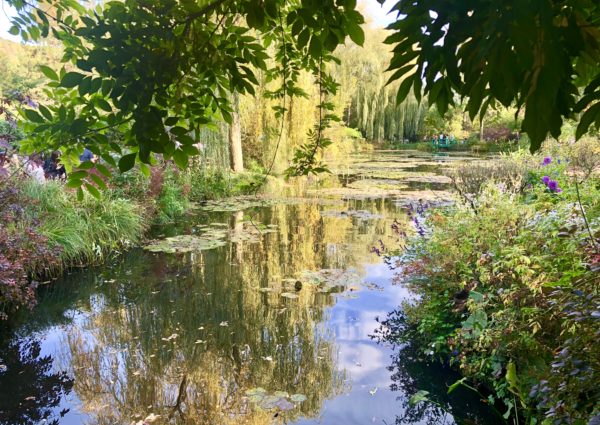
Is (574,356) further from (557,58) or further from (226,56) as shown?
(226,56)

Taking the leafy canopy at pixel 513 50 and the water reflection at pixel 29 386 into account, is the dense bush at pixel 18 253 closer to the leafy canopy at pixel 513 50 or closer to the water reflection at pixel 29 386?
the water reflection at pixel 29 386

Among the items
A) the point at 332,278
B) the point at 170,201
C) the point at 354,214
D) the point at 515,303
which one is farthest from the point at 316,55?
the point at 354,214

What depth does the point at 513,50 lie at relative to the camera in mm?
618

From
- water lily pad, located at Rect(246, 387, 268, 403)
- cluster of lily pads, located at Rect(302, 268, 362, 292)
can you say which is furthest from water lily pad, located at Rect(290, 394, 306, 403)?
cluster of lily pads, located at Rect(302, 268, 362, 292)

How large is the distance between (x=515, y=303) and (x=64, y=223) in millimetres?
5250

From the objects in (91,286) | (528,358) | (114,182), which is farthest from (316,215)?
(528,358)

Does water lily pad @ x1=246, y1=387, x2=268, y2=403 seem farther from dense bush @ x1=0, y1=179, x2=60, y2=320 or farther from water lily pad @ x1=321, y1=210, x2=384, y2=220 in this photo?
water lily pad @ x1=321, y1=210, x2=384, y2=220

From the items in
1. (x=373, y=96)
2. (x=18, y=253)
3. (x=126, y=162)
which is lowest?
(x=18, y=253)

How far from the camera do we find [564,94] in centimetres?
69

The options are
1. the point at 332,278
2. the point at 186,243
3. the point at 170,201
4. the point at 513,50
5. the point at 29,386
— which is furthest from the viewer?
the point at 170,201

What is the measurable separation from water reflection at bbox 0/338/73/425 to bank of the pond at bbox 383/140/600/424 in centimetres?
244

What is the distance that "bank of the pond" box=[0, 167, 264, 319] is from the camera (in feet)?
13.2

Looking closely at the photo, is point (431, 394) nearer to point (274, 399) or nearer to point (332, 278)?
point (274, 399)

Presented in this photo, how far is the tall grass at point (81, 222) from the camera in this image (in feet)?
17.4
